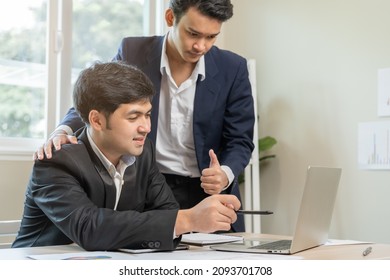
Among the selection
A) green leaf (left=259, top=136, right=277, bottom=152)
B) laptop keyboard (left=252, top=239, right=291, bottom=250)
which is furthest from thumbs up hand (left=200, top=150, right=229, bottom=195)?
green leaf (left=259, top=136, right=277, bottom=152)

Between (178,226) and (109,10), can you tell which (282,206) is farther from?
(178,226)

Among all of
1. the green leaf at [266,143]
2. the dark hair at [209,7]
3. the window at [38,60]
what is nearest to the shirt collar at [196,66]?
the dark hair at [209,7]

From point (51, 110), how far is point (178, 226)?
1984 mm

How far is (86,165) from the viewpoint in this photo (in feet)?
5.39

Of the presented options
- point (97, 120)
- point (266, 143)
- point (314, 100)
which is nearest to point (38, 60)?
point (266, 143)

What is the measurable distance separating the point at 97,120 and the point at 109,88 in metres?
0.10

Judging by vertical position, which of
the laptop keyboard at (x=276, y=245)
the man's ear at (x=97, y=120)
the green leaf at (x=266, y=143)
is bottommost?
the laptop keyboard at (x=276, y=245)

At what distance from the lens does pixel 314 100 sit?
3455mm

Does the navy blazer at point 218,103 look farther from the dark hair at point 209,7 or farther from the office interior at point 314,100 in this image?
the office interior at point 314,100

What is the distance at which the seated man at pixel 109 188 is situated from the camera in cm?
149

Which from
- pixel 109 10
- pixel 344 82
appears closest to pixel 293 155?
pixel 344 82

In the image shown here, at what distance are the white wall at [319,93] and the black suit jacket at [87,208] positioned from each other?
5.39 ft

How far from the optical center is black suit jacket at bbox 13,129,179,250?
4.88 ft

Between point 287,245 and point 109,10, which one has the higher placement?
point 109,10
